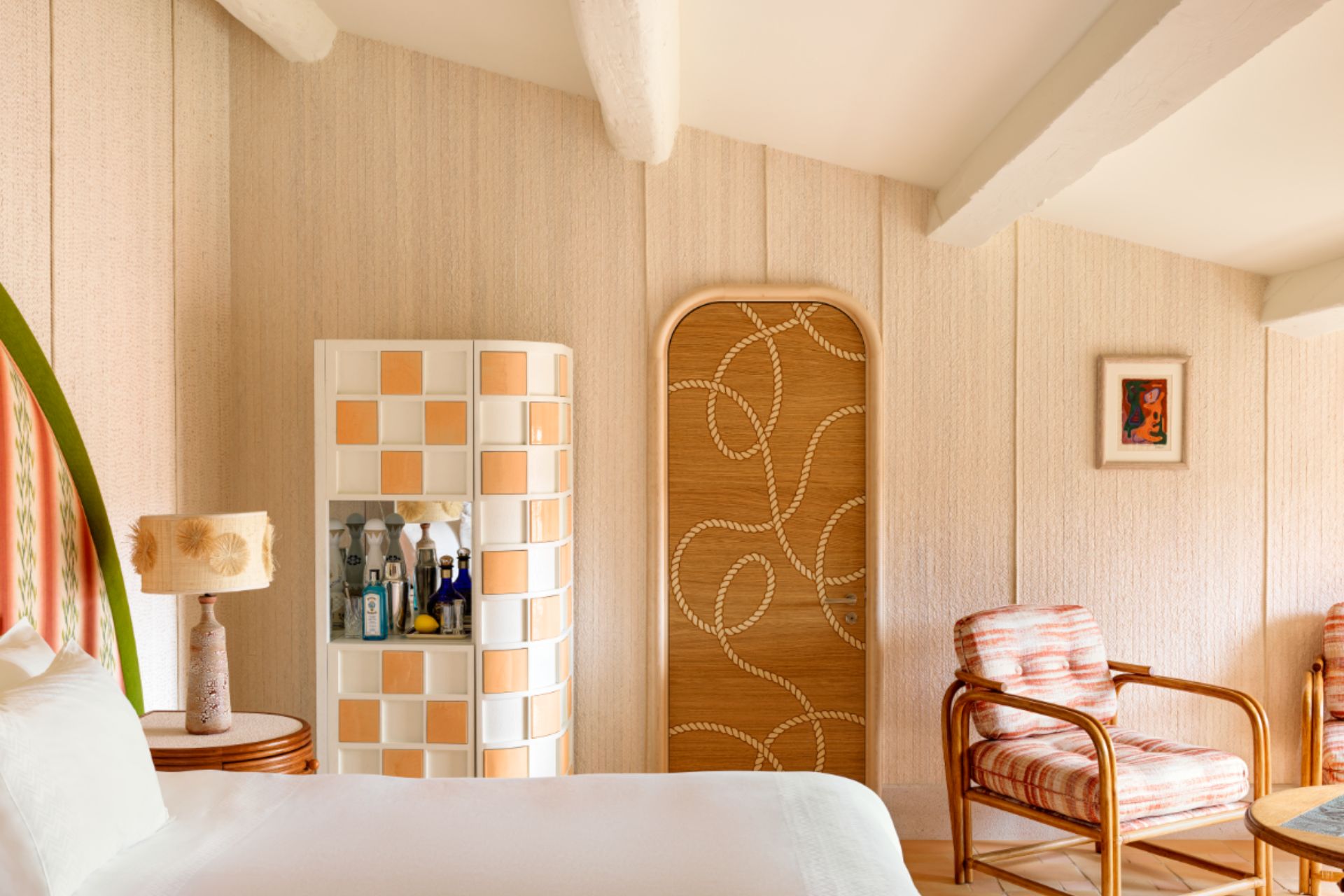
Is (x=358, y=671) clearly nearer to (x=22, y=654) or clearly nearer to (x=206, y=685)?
(x=206, y=685)

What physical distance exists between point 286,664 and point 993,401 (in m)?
2.95

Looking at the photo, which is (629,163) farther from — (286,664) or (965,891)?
(965,891)

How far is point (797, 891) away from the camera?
177 cm

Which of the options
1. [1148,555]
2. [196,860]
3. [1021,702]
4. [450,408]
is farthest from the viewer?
[1148,555]

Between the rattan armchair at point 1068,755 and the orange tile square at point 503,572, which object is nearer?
the rattan armchair at point 1068,755

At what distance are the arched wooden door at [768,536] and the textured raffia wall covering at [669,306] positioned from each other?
0.13 metres

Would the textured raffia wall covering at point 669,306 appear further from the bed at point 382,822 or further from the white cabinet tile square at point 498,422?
the bed at point 382,822

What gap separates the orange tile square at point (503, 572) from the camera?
363 centimetres

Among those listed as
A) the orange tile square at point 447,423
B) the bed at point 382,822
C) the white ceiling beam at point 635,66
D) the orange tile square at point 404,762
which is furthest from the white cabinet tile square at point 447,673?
the white ceiling beam at point 635,66

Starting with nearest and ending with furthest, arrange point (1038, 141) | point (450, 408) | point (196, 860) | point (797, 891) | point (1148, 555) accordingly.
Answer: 1. point (797, 891)
2. point (196, 860)
3. point (1038, 141)
4. point (450, 408)
5. point (1148, 555)

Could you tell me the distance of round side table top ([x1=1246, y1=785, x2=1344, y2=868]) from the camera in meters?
2.38

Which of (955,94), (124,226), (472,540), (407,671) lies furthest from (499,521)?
(955,94)

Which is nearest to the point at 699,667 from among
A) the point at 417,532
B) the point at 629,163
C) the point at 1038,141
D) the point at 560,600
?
the point at 560,600

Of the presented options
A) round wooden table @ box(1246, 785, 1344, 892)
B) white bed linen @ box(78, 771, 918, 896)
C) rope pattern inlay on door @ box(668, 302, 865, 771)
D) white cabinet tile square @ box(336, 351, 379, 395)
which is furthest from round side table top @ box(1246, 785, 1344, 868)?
white cabinet tile square @ box(336, 351, 379, 395)
